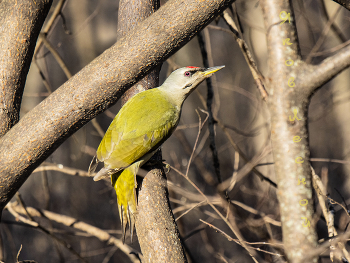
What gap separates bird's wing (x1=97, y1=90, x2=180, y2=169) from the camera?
242cm

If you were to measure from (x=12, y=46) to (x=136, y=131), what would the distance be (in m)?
1.03

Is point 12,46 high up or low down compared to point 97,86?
up

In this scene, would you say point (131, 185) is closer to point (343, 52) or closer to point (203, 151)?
point (343, 52)

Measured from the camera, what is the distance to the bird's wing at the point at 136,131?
7.95ft

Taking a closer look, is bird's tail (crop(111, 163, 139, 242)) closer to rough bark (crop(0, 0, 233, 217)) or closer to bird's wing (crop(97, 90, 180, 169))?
bird's wing (crop(97, 90, 180, 169))

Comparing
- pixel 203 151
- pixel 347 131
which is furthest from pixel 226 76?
pixel 347 131

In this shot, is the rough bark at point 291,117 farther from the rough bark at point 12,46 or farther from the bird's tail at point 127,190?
the rough bark at point 12,46

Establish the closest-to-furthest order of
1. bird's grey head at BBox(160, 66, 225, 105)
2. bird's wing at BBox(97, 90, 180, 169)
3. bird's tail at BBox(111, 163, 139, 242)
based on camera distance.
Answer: bird's tail at BBox(111, 163, 139, 242) → bird's wing at BBox(97, 90, 180, 169) → bird's grey head at BBox(160, 66, 225, 105)

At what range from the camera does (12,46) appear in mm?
2129

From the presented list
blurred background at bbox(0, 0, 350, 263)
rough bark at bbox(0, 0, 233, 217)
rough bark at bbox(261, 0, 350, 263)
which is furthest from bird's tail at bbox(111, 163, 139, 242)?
blurred background at bbox(0, 0, 350, 263)

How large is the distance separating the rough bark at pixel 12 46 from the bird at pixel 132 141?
719 mm

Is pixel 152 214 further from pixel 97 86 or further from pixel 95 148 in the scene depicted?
pixel 95 148

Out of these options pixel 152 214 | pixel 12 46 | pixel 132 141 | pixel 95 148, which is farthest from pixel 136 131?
pixel 95 148

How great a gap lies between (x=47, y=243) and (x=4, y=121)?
452 centimetres
